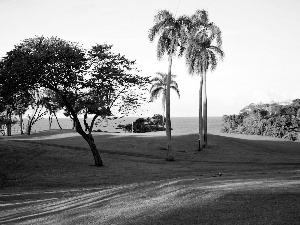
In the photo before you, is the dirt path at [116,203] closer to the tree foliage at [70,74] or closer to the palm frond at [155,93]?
the tree foliage at [70,74]

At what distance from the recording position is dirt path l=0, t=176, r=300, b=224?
9863 mm

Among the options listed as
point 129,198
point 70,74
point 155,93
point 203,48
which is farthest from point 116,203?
point 155,93

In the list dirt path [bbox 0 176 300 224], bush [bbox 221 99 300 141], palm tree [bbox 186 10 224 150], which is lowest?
dirt path [bbox 0 176 300 224]

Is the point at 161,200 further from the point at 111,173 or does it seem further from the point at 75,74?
the point at 75,74

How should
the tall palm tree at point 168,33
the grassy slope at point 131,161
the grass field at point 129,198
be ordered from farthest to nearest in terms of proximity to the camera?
the tall palm tree at point 168,33 < the grassy slope at point 131,161 < the grass field at point 129,198

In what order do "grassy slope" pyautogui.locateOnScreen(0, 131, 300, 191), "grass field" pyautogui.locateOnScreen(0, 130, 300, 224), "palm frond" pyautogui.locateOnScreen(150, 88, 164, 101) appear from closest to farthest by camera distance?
"grass field" pyautogui.locateOnScreen(0, 130, 300, 224)
"grassy slope" pyautogui.locateOnScreen(0, 131, 300, 191)
"palm frond" pyautogui.locateOnScreen(150, 88, 164, 101)

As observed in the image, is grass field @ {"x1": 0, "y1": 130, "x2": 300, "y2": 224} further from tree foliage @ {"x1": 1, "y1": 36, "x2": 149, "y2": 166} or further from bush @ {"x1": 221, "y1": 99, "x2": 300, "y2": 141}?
bush @ {"x1": 221, "y1": 99, "x2": 300, "y2": 141}

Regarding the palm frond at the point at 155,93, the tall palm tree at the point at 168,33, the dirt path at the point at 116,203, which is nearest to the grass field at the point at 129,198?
the dirt path at the point at 116,203

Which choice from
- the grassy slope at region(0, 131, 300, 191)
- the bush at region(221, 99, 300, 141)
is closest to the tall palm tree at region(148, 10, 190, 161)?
the grassy slope at region(0, 131, 300, 191)

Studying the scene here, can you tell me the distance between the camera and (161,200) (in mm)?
11805

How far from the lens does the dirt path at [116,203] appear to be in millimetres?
9863

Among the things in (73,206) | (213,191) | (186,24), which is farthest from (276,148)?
(73,206)

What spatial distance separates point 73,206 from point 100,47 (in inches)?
661

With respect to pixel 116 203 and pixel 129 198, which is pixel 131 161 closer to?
pixel 129 198
